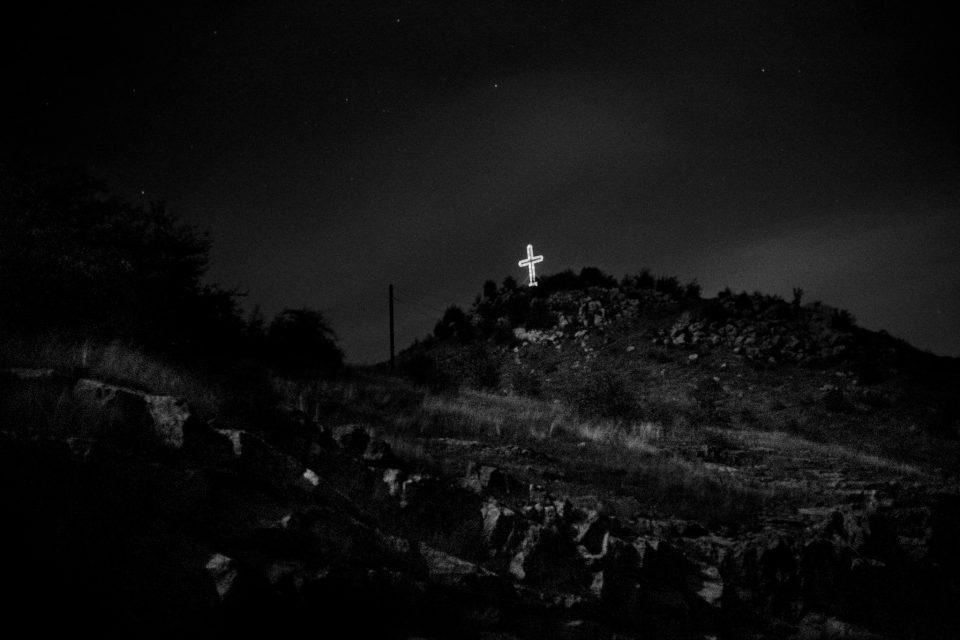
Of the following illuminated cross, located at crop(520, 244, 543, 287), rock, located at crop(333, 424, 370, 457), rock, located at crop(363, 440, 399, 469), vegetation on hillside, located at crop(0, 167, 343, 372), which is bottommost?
rock, located at crop(363, 440, 399, 469)

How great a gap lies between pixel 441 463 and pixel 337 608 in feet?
15.5

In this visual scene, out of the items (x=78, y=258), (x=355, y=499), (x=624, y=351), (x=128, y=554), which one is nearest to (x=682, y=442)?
(x=355, y=499)

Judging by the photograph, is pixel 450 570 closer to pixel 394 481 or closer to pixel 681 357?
pixel 394 481

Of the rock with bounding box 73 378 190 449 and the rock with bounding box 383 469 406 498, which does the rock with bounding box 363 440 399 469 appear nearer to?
the rock with bounding box 383 469 406 498

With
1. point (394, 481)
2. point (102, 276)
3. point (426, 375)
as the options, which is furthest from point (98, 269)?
point (426, 375)

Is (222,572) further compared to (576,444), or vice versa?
(576,444)

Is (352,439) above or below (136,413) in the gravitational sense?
below

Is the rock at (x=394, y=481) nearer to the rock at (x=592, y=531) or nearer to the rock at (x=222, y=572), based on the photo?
the rock at (x=592, y=531)

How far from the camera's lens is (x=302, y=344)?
84.5 feet

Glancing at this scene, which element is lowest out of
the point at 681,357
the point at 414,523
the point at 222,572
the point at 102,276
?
the point at 414,523

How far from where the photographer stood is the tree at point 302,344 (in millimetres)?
23172

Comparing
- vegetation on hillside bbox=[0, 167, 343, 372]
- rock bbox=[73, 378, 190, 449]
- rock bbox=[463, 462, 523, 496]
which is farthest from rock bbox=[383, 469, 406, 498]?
vegetation on hillside bbox=[0, 167, 343, 372]

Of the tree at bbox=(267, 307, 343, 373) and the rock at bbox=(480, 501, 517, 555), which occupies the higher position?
the tree at bbox=(267, 307, 343, 373)

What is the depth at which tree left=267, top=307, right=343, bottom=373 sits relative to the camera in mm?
23172
